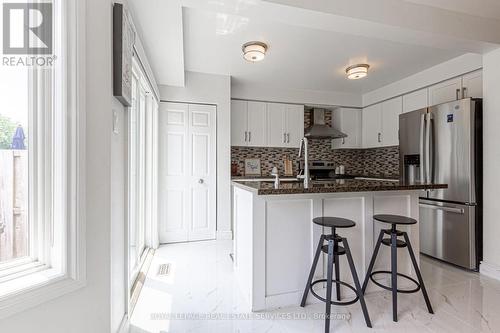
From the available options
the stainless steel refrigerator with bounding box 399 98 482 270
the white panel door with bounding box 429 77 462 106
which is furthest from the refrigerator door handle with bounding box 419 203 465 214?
the white panel door with bounding box 429 77 462 106

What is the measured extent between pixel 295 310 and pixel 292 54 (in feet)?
9.20

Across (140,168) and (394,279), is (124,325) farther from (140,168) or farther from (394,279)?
(394,279)

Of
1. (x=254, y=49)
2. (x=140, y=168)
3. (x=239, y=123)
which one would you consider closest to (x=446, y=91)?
(x=254, y=49)

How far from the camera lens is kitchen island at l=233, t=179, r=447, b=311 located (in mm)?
1865

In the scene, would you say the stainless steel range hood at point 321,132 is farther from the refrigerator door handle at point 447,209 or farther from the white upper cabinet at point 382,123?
the refrigerator door handle at point 447,209

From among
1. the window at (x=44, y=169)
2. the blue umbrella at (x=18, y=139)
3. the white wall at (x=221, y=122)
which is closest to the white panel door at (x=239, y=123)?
the white wall at (x=221, y=122)

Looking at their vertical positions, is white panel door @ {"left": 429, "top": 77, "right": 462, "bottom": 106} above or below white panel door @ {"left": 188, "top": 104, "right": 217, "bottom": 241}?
above

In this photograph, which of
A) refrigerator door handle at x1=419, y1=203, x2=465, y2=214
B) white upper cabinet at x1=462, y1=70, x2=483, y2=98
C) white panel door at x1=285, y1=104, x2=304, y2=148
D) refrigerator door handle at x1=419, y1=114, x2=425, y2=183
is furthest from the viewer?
white panel door at x1=285, y1=104, x2=304, y2=148

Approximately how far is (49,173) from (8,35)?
0.58 metres

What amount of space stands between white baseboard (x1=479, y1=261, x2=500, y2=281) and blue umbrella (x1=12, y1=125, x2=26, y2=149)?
388 centimetres

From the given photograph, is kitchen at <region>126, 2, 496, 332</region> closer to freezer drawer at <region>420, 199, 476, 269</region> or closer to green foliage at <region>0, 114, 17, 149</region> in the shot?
freezer drawer at <region>420, 199, 476, 269</region>

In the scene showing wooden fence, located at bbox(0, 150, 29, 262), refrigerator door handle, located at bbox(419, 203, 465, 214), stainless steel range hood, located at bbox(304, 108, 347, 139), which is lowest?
refrigerator door handle, located at bbox(419, 203, 465, 214)

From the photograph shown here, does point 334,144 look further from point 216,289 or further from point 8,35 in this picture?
point 8,35

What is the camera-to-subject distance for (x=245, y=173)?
4344mm
